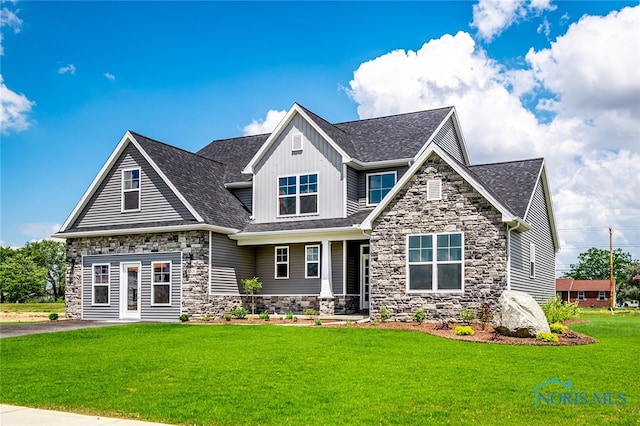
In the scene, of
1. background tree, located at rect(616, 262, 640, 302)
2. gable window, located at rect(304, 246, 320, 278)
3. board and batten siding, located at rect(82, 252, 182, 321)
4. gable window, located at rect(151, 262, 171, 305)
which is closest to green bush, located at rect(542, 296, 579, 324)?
gable window, located at rect(304, 246, 320, 278)

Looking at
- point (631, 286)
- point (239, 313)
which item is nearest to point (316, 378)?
point (239, 313)

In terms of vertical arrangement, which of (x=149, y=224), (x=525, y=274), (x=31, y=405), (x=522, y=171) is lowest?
(x=31, y=405)

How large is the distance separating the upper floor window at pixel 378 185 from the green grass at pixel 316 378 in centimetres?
1000

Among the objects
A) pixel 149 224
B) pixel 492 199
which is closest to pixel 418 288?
pixel 492 199

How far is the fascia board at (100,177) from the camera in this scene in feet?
89.7

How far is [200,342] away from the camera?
54.3 ft

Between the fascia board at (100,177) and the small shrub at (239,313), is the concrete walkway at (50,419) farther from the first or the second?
→ the fascia board at (100,177)

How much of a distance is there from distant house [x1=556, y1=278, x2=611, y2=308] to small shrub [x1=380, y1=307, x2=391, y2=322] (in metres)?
63.8

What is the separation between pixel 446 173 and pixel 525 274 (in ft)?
17.8

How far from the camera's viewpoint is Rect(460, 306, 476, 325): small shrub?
2050cm

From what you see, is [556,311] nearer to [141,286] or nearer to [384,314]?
[384,314]

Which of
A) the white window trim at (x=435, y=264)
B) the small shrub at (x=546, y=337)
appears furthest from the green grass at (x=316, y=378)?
the white window trim at (x=435, y=264)

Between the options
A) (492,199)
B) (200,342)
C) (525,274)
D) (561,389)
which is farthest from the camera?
(525,274)

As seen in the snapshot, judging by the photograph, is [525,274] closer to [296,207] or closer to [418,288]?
[418,288]
